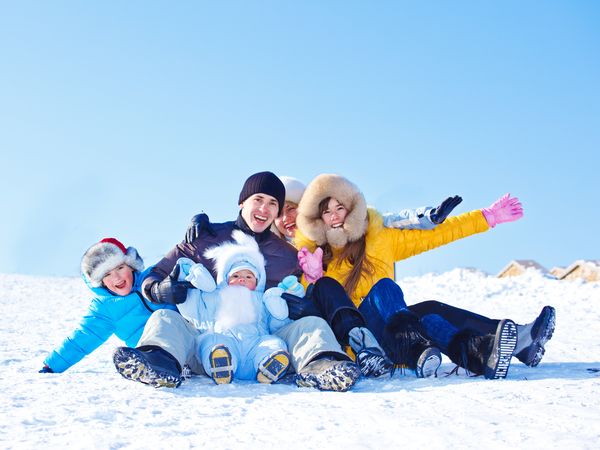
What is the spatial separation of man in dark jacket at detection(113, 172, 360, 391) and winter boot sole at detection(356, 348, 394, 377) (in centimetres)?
19

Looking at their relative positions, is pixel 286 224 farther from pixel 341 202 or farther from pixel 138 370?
pixel 138 370

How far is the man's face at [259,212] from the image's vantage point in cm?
409

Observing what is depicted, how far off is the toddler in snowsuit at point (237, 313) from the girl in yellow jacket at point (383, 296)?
0.35m

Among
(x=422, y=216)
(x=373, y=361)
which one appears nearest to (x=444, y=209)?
(x=422, y=216)

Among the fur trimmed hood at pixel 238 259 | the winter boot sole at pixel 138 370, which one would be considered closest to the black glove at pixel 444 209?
the fur trimmed hood at pixel 238 259

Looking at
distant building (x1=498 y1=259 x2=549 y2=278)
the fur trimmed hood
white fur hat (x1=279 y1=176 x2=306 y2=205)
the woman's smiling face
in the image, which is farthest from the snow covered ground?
distant building (x1=498 y1=259 x2=549 y2=278)

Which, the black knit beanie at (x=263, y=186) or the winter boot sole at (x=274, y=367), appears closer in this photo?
the winter boot sole at (x=274, y=367)

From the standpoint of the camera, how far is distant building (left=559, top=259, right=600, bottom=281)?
12070mm

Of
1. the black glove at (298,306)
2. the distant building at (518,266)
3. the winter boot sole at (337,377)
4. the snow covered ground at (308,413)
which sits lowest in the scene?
the snow covered ground at (308,413)

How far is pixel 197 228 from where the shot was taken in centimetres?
398

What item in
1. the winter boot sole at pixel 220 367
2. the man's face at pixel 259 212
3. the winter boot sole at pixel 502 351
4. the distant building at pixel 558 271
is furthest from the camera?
the distant building at pixel 558 271

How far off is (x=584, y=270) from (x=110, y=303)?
10831 millimetres

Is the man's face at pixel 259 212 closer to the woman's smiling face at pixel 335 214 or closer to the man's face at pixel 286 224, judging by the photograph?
the woman's smiling face at pixel 335 214

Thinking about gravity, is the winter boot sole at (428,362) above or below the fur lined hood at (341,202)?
below
